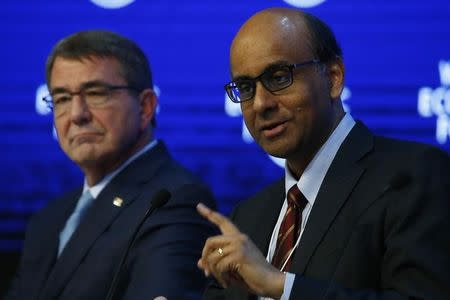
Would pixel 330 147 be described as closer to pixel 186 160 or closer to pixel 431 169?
pixel 431 169

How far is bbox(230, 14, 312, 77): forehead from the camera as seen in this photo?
2660 mm

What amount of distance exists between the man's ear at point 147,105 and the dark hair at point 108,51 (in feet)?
0.09

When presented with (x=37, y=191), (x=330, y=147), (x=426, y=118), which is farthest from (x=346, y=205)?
(x=37, y=191)

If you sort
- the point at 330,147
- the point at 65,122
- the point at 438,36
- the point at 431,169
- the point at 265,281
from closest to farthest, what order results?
the point at 265,281 < the point at 431,169 < the point at 330,147 < the point at 65,122 < the point at 438,36

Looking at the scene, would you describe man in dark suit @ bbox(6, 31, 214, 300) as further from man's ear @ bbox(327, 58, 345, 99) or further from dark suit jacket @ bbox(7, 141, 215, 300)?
man's ear @ bbox(327, 58, 345, 99)

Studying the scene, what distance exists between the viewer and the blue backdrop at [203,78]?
3.93 m

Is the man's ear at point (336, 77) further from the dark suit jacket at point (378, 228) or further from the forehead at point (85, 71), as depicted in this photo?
the forehead at point (85, 71)

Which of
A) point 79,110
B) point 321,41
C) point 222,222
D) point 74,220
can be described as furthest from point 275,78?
point 74,220

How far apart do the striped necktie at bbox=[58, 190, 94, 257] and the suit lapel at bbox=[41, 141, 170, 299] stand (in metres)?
0.11

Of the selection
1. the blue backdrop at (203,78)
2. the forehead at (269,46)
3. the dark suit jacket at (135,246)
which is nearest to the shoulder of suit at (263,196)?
the dark suit jacket at (135,246)

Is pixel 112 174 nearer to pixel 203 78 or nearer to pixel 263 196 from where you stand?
pixel 203 78

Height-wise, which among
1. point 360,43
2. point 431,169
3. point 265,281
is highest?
point 360,43

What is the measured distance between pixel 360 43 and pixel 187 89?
2.58ft

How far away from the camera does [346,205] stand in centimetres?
253
